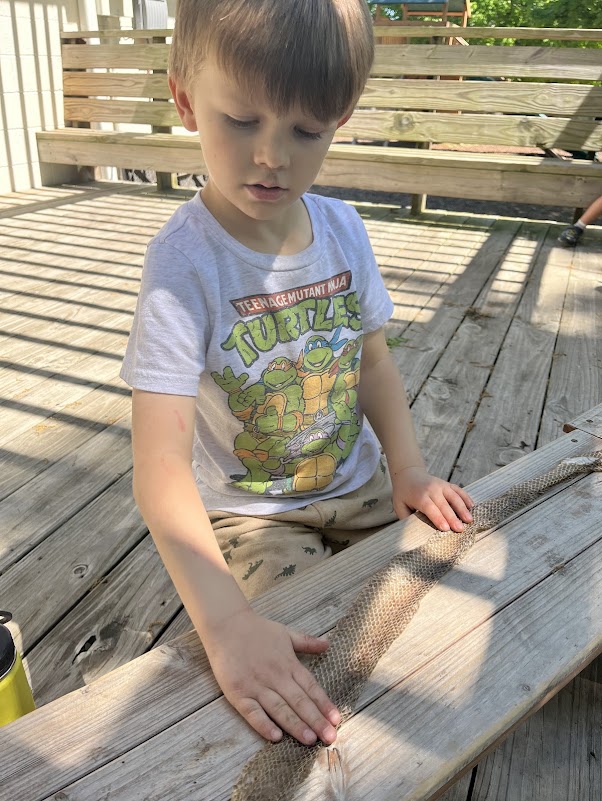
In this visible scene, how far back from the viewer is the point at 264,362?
134cm

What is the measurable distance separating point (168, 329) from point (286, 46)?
0.46 m

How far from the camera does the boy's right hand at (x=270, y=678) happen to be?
90 centimetres

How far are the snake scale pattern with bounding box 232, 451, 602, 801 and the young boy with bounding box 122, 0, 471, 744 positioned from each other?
0.03 m

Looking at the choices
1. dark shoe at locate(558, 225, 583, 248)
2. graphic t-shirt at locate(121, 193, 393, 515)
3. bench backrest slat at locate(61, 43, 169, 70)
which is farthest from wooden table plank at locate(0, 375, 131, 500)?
bench backrest slat at locate(61, 43, 169, 70)

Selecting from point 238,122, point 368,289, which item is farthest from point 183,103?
point 368,289

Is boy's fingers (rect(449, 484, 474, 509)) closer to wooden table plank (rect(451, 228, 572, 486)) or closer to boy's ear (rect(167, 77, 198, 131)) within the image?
boy's ear (rect(167, 77, 198, 131))

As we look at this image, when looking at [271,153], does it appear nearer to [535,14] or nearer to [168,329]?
[168,329]

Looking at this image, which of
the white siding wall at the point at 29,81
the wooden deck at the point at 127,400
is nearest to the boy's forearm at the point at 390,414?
the wooden deck at the point at 127,400

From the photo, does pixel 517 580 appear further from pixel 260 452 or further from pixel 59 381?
pixel 59 381

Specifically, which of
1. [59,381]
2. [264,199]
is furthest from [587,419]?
[59,381]

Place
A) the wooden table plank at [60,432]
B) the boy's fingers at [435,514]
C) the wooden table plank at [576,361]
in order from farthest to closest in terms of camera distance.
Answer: the wooden table plank at [576,361] → the wooden table plank at [60,432] → the boy's fingers at [435,514]

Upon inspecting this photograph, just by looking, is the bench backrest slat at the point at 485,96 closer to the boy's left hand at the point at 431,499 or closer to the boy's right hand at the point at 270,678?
the boy's left hand at the point at 431,499

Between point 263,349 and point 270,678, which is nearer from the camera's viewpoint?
point 270,678

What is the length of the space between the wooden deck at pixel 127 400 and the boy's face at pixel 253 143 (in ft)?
3.41
